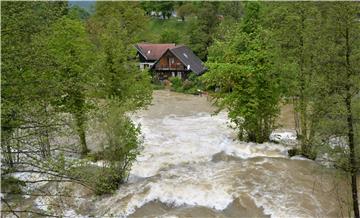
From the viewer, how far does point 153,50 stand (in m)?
43.6

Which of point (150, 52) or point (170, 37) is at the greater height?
point (170, 37)

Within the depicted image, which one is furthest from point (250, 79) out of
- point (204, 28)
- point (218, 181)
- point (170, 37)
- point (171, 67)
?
point (170, 37)

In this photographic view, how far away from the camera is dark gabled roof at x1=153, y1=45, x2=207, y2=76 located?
130 ft

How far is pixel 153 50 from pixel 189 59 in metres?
4.70

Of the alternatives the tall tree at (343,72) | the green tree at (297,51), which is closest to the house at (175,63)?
the green tree at (297,51)

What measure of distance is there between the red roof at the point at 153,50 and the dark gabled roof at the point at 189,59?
2.10 metres

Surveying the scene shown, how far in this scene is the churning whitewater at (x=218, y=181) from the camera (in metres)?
15.4

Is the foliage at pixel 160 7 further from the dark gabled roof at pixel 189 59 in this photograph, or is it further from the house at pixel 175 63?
the dark gabled roof at pixel 189 59

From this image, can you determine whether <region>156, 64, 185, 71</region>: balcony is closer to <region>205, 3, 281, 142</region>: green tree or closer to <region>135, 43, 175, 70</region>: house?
<region>135, 43, 175, 70</region>: house

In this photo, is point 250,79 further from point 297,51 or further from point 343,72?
point 343,72

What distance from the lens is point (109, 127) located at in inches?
651

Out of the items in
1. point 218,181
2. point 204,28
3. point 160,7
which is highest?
point 160,7

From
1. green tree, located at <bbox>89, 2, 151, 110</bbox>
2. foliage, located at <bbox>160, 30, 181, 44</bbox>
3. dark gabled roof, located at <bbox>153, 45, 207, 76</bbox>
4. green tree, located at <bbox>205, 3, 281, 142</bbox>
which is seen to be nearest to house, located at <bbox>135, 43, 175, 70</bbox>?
dark gabled roof, located at <bbox>153, 45, 207, 76</bbox>

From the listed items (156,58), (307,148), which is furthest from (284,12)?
(156,58)
